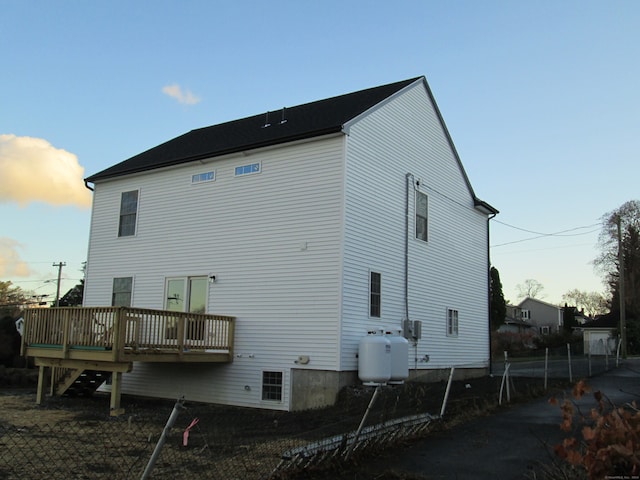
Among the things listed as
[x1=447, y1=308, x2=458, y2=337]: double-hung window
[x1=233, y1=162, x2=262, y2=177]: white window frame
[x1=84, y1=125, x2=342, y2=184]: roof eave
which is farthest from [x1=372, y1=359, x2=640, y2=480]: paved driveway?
[x1=233, y1=162, x2=262, y2=177]: white window frame

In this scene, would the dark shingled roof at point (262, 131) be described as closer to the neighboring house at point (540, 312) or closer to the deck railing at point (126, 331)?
the deck railing at point (126, 331)

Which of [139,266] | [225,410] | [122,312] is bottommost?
[225,410]

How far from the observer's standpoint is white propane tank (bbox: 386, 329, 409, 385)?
1358cm

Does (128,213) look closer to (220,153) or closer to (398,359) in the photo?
(220,153)

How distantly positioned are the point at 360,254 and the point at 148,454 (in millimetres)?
7215

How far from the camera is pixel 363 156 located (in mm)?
14469

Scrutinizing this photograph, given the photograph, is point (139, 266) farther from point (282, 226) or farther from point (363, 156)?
point (363, 156)

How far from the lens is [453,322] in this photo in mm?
18438

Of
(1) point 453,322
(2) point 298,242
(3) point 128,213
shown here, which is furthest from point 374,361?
(3) point 128,213

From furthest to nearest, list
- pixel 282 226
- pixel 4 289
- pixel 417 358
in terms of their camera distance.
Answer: pixel 4 289
pixel 417 358
pixel 282 226

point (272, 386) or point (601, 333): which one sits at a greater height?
point (601, 333)

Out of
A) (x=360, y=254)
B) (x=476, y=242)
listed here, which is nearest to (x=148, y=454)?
(x=360, y=254)

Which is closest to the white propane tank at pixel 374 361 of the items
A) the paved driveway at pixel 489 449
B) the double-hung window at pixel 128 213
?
the paved driveway at pixel 489 449

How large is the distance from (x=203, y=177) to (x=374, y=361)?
7.24 metres
